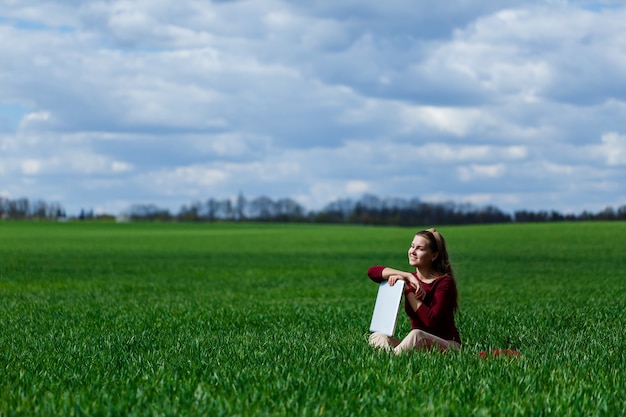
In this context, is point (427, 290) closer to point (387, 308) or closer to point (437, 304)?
A: point (437, 304)

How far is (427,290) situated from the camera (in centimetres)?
966

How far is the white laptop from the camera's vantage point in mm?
9211

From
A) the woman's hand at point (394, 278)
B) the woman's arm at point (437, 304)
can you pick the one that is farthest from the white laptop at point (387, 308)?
the woman's arm at point (437, 304)

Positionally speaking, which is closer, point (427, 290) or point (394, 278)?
point (394, 278)

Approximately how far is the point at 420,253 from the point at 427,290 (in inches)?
18.7

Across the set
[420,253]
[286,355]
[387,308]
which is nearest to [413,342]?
[387,308]

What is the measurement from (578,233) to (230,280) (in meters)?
43.3

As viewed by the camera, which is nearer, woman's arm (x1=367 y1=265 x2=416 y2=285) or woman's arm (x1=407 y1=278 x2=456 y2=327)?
woman's arm (x1=367 y1=265 x2=416 y2=285)

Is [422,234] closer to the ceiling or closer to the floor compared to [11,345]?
closer to the ceiling

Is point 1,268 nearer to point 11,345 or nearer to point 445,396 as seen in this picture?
point 11,345

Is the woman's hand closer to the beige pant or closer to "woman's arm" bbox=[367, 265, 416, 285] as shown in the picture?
"woman's arm" bbox=[367, 265, 416, 285]

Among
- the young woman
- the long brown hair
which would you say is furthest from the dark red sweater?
the long brown hair

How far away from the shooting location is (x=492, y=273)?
34156 mm

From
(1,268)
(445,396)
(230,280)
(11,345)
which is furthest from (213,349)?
(1,268)
